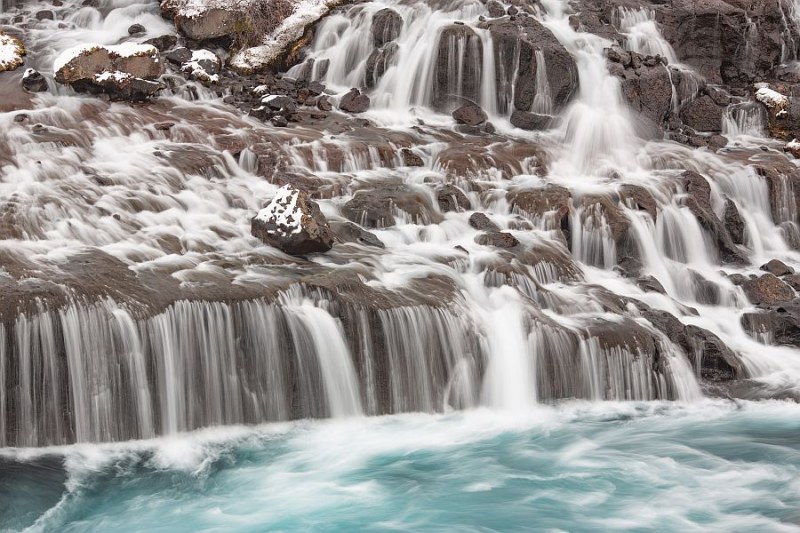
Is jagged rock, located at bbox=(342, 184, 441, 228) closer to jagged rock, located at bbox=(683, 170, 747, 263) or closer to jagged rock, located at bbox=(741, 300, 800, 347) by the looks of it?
jagged rock, located at bbox=(683, 170, 747, 263)

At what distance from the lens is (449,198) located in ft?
45.9

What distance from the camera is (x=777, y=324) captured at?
40.1 ft

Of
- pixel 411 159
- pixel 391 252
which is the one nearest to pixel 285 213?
pixel 391 252

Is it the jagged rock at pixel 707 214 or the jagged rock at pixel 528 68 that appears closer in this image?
the jagged rock at pixel 707 214

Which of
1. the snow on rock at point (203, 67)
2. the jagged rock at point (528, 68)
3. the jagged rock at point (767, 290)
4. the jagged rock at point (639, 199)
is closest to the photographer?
the jagged rock at point (767, 290)

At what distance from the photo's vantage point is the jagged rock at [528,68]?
18.2 m

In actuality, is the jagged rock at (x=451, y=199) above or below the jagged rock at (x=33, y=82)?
below

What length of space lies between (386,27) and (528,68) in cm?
361

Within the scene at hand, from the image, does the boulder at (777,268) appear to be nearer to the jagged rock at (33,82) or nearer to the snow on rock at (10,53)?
the jagged rock at (33,82)

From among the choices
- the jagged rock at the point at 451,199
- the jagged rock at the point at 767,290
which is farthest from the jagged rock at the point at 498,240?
the jagged rock at the point at 767,290

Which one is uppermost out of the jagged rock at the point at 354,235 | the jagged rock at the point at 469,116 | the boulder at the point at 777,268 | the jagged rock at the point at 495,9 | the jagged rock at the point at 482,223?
the jagged rock at the point at 495,9

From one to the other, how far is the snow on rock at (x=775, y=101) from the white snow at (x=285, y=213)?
524 inches

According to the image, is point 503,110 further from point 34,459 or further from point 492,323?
point 34,459

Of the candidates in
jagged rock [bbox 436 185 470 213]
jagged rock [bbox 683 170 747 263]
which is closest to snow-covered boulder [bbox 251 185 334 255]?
jagged rock [bbox 436 185 470 213]
